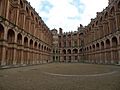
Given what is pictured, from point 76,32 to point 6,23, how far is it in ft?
160

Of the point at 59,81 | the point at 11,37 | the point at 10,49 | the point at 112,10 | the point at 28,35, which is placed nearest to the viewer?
the point at 59,81

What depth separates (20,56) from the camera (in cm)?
2450

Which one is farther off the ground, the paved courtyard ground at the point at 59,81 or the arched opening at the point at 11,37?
the arched opening at the point at 11,37

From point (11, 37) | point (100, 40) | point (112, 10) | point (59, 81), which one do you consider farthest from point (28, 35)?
point (112, 10)

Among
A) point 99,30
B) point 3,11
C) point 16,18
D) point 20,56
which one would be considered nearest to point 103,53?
point 99,30

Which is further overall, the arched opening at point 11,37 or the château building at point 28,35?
the arched opening at point 11,37

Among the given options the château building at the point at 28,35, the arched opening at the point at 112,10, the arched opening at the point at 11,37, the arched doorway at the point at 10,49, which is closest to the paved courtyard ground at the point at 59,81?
the château building at the point at 28,35

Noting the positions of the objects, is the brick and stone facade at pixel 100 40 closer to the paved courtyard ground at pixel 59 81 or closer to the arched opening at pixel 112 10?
the arched opening at pixel 112 10

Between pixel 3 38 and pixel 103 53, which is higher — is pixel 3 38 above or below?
above

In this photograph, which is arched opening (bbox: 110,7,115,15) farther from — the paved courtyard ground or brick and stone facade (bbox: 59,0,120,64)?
the paved courtyard ground

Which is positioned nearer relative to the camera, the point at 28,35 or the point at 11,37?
the point at 11,37

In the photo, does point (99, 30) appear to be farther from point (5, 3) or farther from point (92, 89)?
point (92, 89)

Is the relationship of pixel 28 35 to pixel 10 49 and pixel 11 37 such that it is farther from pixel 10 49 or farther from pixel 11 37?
pixel 10 49

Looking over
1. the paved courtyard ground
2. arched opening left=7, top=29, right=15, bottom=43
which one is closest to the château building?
arched opening left=7, top=29, right=15, bottom=43
